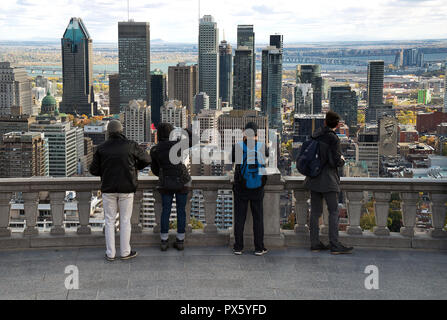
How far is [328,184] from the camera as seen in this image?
663 centimetres

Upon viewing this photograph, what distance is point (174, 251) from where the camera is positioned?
6.80 metres

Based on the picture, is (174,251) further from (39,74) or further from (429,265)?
(39,74)

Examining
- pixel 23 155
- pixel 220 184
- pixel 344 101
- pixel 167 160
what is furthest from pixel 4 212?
pixel 344 101

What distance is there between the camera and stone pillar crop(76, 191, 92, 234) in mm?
6832

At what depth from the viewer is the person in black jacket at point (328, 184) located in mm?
6578

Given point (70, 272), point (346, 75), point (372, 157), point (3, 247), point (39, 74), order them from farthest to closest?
point (39, 74), point (346, 75), point (372, 157), point (3, 247), point (70, 272)

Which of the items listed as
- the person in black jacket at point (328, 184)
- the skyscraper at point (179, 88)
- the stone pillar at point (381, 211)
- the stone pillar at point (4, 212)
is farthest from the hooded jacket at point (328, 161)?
the skyscraper at point (179, 88)

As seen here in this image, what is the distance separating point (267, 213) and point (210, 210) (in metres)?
0.64

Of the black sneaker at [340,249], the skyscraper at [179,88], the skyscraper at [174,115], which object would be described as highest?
the skyscraper at [179,88]

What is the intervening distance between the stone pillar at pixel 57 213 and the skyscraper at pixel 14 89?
564 ft

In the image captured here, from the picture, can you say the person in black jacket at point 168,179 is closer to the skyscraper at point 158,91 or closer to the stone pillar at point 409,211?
the stone pillar at point 409,211

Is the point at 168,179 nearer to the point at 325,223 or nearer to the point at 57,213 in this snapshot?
the point at 57,213

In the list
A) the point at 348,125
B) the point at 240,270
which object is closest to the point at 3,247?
the point at 240,270

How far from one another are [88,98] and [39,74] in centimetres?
1689
